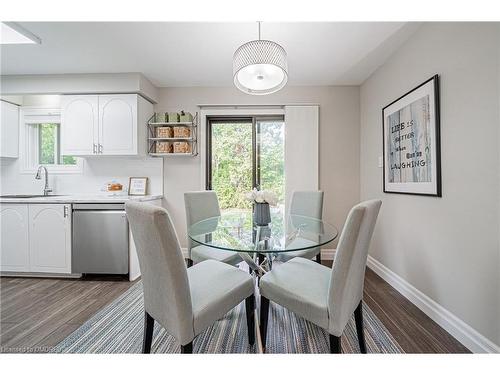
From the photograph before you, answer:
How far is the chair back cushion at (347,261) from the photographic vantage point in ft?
3.42

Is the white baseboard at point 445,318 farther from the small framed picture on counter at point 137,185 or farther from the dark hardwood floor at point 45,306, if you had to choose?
the small framed picture on counter at point 137,185

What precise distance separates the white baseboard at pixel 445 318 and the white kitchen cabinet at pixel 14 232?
405 cm

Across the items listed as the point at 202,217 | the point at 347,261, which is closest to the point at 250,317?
the point at 347,261

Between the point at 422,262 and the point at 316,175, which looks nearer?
the point at 422,262

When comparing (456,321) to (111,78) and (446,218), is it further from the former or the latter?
(111,78)

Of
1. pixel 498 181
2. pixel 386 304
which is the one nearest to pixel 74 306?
pixel 386 304

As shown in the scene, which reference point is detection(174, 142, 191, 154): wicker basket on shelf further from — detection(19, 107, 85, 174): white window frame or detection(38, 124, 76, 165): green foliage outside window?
detection(38, 124, 76, 165): green foliage outside window

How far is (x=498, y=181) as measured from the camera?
4.17 feet

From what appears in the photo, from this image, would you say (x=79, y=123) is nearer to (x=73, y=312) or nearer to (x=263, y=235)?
(x=73, y=312)

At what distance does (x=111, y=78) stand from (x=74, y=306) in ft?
8.31

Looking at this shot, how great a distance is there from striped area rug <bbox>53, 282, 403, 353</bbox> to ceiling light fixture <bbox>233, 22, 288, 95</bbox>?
1772mm

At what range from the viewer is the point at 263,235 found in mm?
1513

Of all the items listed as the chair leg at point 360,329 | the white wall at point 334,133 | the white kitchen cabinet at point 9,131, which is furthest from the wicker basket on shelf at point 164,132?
the chair leg at point 360,329

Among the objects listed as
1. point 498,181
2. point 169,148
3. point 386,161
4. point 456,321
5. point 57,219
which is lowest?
point 456,321
